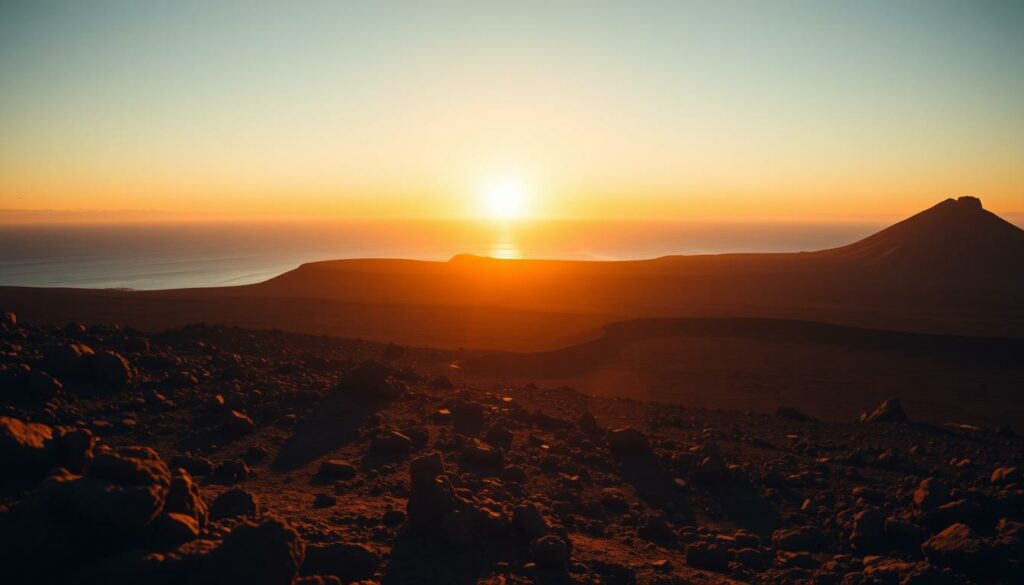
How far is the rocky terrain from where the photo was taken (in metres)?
3.85

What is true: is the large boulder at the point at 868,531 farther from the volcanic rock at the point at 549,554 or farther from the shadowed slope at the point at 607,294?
the shadowed slope at the point at 607,294

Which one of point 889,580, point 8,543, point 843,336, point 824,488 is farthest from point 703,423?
point 843,336

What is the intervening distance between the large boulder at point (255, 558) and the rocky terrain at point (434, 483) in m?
0.01

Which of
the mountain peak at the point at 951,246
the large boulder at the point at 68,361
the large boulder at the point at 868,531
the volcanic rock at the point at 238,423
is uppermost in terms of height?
the mountain peak at the point at 951,246

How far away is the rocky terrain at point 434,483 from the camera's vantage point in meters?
3.85

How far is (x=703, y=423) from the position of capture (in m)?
11.5

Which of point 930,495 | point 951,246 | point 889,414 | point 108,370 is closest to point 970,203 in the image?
point 951,246

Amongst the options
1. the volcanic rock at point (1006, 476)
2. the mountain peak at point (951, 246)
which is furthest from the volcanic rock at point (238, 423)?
the mountain peak at point (951, 246)

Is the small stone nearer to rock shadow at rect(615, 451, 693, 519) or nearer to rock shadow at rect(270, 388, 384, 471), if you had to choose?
rock shadow at rect(270, 388, 384, 471)

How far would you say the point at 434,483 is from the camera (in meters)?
5.73

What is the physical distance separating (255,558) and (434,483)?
7.43 ft

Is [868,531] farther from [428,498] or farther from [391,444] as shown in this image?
[391,444]

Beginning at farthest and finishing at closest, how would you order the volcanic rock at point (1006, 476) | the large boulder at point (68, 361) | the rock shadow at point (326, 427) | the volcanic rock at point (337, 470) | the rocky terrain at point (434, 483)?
the large boulder at point (68, 361), the volcanic rock at point (1006, 476), the rock shadow at point (326, 427), the volcanic rock at point (337, 470), the rocky terrain at point (434, 483)

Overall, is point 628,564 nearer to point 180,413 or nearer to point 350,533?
point 350,533
